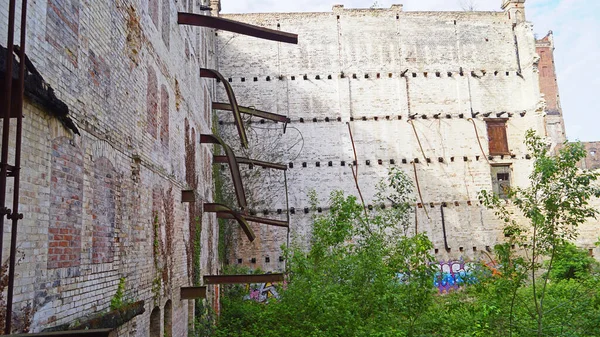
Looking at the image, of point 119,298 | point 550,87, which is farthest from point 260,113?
point 550,87

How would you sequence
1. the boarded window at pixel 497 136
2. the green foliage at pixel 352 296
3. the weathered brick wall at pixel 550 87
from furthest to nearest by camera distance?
the weathered brick wall at pixel 550 87 → the boarded window at pixel 497 136 → the green foliage at pixel 352 296

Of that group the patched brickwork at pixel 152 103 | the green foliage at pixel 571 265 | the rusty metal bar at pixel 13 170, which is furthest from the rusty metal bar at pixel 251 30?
the green foliage at pixel 571 265

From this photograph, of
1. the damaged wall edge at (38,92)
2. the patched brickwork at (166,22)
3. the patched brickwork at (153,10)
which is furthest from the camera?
the patched brickwork at (166,22)

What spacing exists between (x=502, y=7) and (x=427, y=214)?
34.5 feet

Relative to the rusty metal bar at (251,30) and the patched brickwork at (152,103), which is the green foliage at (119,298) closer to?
the patched brickwork at (152,103)

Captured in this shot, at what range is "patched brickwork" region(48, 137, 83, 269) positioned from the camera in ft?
14.0

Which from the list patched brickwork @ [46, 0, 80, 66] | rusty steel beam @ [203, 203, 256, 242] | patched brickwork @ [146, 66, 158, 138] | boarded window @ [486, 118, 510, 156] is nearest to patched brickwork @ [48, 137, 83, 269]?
patched brickwork @ [46, 0, 80, 66]

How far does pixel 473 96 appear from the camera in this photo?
21375 mm

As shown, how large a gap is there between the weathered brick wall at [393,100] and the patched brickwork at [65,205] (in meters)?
14.7

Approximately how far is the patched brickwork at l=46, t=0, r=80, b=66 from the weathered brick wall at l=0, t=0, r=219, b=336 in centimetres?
1

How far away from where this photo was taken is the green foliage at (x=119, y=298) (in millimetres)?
5675

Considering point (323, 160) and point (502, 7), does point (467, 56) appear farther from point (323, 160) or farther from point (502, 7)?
point (323, 160)

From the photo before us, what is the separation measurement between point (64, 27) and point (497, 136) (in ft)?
64.7

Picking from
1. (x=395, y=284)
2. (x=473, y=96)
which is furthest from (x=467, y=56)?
(x=395, y=284)
